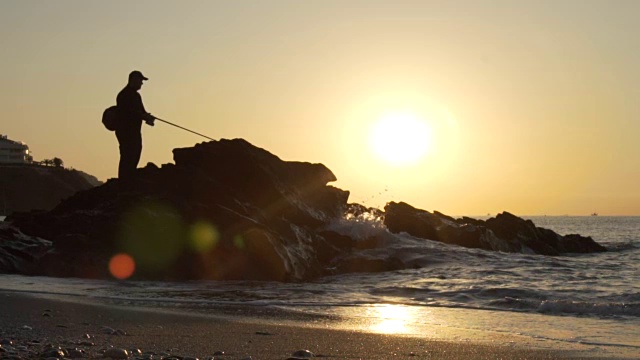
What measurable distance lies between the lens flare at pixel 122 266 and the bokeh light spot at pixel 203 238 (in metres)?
1.10

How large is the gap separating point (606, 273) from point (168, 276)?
9.03 m

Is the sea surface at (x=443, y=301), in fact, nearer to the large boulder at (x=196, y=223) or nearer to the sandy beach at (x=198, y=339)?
the sandy beach at (x=198, y=339)

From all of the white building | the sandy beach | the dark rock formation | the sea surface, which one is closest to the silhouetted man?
the sea surface

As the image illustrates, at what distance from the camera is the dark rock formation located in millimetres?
22781

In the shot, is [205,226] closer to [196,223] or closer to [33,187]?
[196,223]

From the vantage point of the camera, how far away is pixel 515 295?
39.3 feet

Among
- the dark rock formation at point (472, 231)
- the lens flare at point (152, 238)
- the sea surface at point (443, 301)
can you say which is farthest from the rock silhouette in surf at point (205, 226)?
the dark rock formation at point (472, 231)

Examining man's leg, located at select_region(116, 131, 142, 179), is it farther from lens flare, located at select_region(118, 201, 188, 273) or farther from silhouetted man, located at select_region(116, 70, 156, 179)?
lens flare, located at select_region(118, 201, 188, 273)

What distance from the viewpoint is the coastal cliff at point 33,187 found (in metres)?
66.8

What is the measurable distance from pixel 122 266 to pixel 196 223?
152 cm

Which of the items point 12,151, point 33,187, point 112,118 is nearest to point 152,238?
point 112,118

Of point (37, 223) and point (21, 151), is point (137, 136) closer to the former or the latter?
point (37, 223)

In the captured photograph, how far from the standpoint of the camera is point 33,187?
6925cm

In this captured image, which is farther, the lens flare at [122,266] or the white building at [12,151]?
the white building at [12,151]
